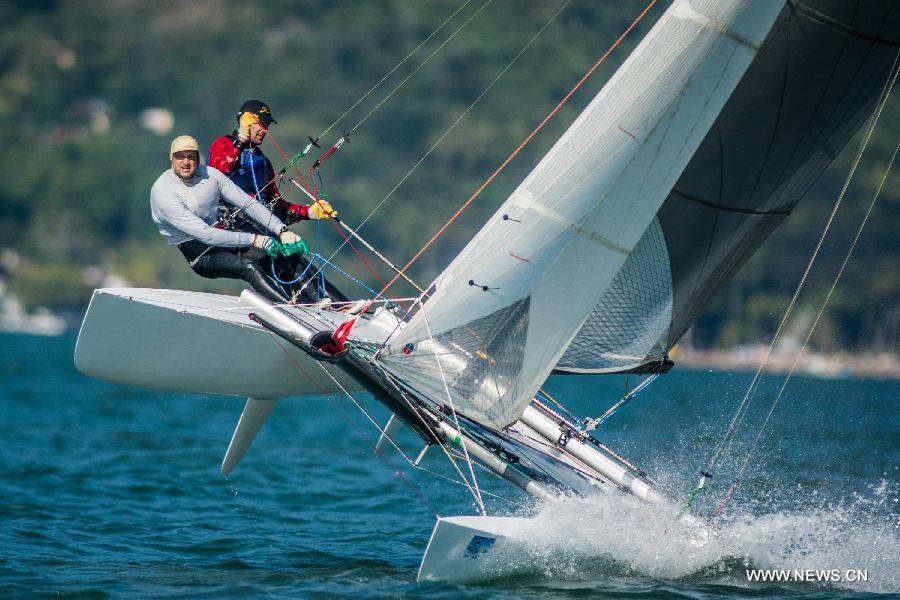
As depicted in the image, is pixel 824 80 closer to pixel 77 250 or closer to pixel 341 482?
pixel 341 482

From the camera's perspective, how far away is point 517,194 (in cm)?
689

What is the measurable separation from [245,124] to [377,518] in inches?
113

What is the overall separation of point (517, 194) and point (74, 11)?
8592cm

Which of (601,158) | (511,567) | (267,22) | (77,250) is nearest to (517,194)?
(601,158)

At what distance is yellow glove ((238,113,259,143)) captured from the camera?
8094 millimetres

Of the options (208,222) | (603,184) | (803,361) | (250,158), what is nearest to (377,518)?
(208,222)

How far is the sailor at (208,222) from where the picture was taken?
25.0ft

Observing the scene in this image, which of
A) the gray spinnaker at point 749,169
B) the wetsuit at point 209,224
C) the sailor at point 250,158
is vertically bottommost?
the wetsuit at point 209,224

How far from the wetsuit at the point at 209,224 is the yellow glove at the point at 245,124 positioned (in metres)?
0.34

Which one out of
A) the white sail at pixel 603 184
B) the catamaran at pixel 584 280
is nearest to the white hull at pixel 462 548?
the catamaran at pixel 584 280

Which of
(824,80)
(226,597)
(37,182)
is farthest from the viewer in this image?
(37,182)

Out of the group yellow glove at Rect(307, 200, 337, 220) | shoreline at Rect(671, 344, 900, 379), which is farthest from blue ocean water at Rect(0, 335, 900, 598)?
shoreline at Rect(671, 344, 900, 379)

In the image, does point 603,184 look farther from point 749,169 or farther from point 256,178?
point 256,178

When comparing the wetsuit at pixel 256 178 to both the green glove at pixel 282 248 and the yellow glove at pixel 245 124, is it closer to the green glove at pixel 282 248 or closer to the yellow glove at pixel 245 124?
the yellow glove at pixel 245 124
